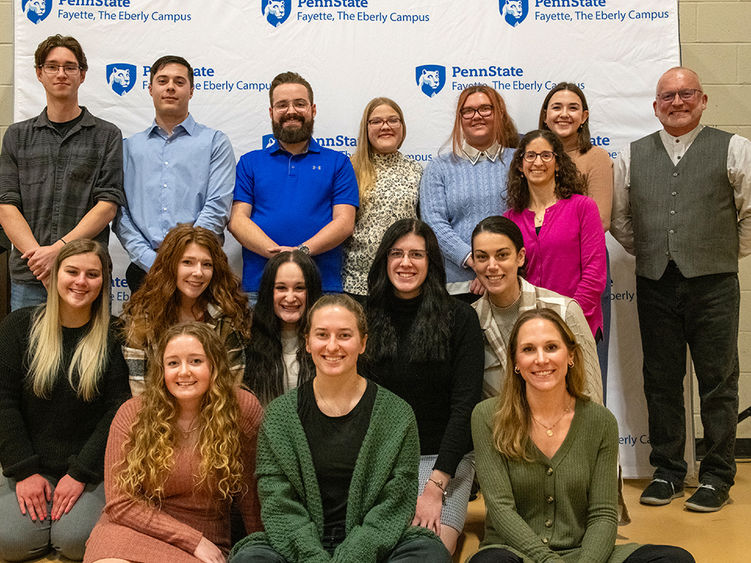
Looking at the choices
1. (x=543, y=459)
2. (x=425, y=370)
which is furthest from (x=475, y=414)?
(x=425, y=370)

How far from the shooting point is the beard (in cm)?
340

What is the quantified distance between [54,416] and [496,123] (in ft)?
7.09

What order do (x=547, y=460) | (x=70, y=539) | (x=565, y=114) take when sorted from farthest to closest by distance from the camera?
(x=565, y=114) → (x=70, y=539) → (x=547, y=460)

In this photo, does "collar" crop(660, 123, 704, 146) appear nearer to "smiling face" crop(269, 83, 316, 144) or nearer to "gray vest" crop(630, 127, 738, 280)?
"gray vest" crop(630, 127, 738, 280)

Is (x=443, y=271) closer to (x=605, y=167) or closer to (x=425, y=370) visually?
(x=425, y=370)

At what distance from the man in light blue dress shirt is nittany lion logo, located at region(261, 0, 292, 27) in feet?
2.14

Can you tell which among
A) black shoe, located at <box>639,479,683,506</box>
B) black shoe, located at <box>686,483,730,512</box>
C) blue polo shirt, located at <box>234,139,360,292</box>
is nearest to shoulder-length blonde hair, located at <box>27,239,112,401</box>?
blue polo shirt, located at <box>234,139,360,292</box>

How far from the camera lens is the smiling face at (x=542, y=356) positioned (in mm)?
2320

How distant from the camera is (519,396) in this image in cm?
239

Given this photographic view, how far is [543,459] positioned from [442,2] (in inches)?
98.0

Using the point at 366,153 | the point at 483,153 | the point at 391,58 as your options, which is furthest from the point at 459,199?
the point at 391,58

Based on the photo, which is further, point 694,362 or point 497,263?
point 694,362

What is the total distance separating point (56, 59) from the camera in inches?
129

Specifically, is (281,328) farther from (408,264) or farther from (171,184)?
(171,184)
